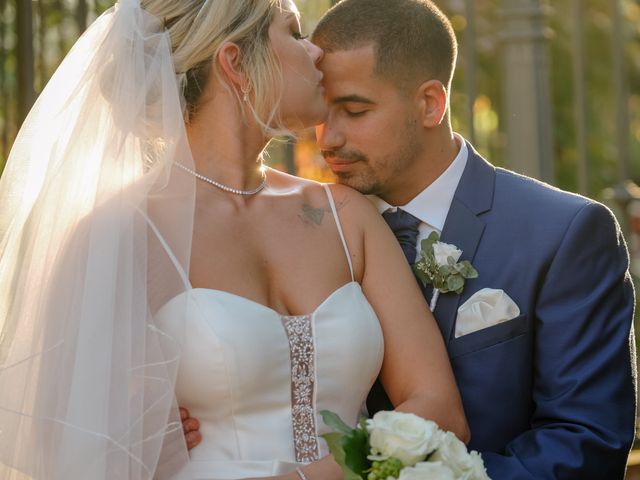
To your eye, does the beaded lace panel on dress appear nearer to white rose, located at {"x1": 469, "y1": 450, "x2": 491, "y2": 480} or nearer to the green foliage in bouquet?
the green foliage in bouquet

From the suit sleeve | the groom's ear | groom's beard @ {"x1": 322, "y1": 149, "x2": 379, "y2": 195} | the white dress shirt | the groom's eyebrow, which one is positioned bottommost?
the suit sleeve

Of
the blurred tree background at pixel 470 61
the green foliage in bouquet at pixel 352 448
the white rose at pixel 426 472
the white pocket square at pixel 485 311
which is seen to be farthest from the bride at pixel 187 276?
the blurred tree background at pixel 470 61

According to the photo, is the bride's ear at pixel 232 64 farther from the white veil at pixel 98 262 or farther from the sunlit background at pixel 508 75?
the sunlit background at pixel 508 75

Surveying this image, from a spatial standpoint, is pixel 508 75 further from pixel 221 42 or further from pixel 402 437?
pixel 402 437

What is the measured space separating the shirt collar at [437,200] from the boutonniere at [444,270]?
0.16 meters

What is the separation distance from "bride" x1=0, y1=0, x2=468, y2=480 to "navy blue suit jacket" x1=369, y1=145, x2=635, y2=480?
0.54ft

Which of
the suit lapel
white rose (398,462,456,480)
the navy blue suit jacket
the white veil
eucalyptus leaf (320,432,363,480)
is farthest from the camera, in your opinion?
the suit lapel

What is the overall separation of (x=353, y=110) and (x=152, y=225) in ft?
2.58

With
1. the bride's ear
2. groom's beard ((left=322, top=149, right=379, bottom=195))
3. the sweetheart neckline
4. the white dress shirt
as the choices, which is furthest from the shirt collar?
the bride's ear

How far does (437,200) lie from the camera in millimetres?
3246

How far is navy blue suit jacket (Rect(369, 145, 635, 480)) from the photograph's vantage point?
9.64 feet

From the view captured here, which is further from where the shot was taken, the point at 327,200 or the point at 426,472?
the point at 327,200

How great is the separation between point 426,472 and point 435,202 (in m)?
1.13

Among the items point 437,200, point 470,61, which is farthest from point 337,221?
point 470,61
